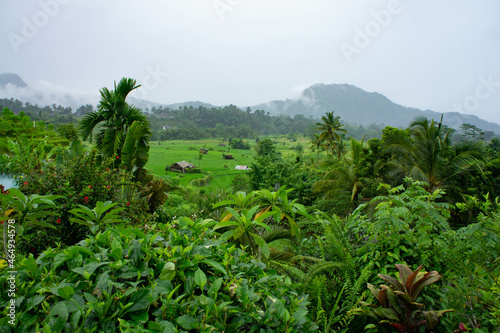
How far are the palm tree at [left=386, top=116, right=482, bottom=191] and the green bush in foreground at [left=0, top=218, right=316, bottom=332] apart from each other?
10.1 m

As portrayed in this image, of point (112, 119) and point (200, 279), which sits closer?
point (200, 279)

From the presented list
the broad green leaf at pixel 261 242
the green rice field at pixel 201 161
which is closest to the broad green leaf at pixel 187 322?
the broad green leaf at pixel 261 242

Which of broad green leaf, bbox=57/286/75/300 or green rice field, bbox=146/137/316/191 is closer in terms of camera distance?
broad green leaf, bbox=57/286/75/300

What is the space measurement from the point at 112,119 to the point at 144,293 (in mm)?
7500

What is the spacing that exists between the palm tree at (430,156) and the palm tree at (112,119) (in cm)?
930

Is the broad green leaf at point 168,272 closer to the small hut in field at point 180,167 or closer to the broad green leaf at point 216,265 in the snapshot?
the broad green leaf at point 216,265

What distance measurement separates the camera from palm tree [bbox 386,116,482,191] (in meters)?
9.91

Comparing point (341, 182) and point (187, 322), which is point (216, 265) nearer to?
point (187, 322)

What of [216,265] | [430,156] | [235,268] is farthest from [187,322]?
[430,156]

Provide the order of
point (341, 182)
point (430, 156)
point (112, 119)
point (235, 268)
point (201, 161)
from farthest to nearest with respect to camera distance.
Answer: point (201, 161), point (341, 182), point (430, 156), point (112, 119), point (235, 268)

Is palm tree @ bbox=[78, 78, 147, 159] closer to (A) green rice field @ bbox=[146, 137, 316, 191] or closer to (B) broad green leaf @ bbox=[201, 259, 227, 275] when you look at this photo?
(B) broad green leaf @ bbox=[201, 259, 227, 275]

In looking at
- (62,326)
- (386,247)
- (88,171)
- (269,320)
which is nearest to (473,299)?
(386,247)

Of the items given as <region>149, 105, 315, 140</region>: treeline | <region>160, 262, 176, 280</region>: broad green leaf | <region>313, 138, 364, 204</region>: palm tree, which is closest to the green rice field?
<region>149, 105, 315, 140</region>: treeline

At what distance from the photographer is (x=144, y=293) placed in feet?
3.42
